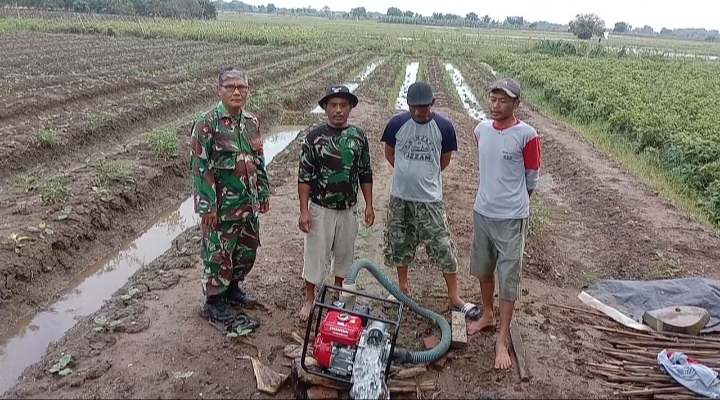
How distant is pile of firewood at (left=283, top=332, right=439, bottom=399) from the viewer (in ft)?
11.1

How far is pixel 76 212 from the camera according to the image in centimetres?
645

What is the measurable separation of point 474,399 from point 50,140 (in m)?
8.24

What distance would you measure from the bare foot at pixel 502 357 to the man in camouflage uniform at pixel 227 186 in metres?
2.02

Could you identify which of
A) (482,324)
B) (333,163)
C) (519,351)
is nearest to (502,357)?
(519,351)

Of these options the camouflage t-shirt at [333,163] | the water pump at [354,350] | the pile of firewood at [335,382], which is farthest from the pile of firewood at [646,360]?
the camouflage t-shirt at [333,163]

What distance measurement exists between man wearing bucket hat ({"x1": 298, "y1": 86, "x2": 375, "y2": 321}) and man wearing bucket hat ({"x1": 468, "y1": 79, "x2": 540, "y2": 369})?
92 cm

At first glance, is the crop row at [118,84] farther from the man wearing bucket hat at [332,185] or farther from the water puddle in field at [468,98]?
the man wearing bucket hat at [332,185]

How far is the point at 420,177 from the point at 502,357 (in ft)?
4.70

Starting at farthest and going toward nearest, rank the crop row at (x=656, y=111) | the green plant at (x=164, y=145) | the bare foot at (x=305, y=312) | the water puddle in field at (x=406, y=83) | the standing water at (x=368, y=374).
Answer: the water puddle in field at (x=406, y=83)
the crop row at (x=656, y=111)
the green plant at (x=164, y=145)
the bare foot at (x=305, y=312)
the standing water at (x=368, y=374)

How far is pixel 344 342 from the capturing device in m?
3.25

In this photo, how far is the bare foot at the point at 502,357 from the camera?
383 cm

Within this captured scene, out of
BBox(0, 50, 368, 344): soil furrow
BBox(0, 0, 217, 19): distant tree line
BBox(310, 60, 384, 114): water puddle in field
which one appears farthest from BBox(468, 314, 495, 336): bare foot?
BBox(0, 0, 217, 19): distant tree line

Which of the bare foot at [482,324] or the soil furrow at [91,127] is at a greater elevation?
the bare foot at [482,324]

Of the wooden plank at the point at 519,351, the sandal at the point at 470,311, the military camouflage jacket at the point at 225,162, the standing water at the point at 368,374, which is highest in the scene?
the military camouflage jacket at the point at 225,162
